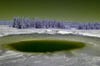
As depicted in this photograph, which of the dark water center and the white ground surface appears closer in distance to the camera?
the white ground surface

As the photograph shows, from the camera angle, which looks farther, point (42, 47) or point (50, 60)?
point (42, 47)

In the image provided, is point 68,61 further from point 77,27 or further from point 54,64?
point 77,27

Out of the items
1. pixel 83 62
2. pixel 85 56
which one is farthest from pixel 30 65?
pixel 85 56

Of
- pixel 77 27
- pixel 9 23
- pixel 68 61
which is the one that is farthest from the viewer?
pixel 9 23

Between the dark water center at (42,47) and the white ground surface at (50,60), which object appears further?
the dark water center at (42,47)

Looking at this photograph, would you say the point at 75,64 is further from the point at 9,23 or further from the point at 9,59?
the point at 9,23

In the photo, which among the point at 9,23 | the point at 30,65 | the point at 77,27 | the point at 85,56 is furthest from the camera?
the point at 9,23

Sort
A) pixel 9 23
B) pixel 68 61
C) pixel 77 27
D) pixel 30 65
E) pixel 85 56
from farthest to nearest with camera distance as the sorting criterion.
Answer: pixel 9 23 < pixel 77 27 < pixel 85 56 < pixel 68 61 < pixel 30 65

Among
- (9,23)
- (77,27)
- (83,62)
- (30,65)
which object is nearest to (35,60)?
(30,65)

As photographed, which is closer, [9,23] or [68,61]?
[68,61]
